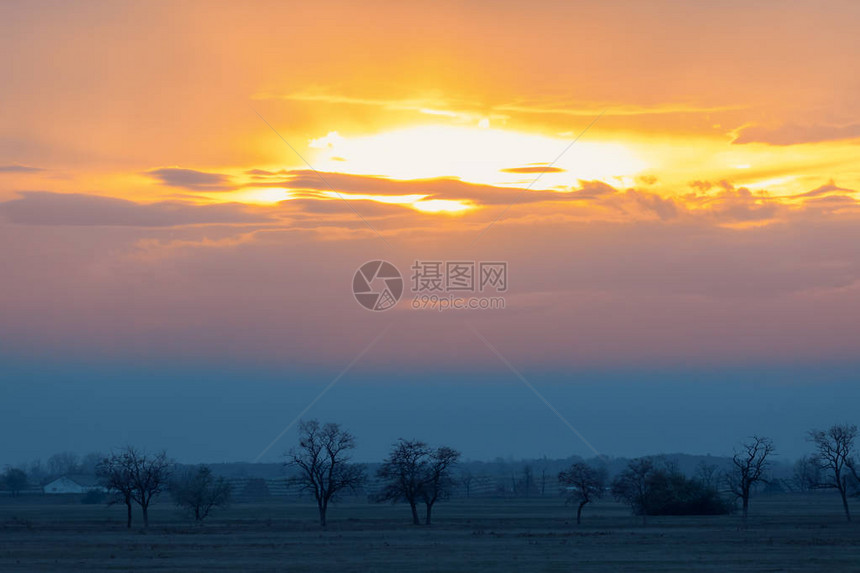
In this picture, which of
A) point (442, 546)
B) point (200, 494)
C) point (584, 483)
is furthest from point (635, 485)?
point (442, 546)

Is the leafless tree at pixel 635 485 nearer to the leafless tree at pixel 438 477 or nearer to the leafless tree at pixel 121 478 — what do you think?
the leafless tree at pixel 438 477

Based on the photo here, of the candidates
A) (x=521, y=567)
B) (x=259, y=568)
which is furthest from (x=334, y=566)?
(x=521, y=567)

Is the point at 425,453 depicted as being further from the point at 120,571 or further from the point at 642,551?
the point at 120,571

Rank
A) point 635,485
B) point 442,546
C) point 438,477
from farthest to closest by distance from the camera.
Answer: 1. point 635,485
2. point 438,477
3. point 442,546

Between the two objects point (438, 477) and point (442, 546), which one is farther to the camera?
point (438, 477)

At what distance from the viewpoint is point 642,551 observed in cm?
5959

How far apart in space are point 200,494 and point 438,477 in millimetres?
33963

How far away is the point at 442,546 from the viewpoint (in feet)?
211

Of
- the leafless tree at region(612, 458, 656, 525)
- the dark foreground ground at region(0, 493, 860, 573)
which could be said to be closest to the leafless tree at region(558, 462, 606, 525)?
the dark foreground ground at region(0, 493, 860, 573)

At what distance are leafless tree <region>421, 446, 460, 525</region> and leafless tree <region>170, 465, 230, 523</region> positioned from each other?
29436 mm

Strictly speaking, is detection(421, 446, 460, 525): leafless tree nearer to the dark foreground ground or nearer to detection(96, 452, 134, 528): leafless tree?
the dark foreground ground

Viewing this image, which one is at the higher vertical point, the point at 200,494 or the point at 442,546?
the point at 442,546

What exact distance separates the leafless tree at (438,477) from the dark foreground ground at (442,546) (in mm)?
5190

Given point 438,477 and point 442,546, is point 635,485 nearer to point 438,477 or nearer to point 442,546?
point 438,477
